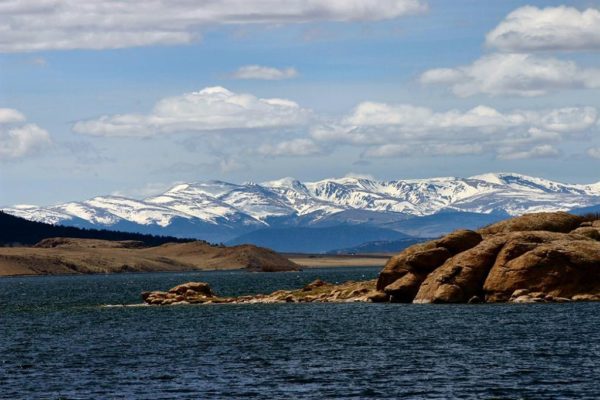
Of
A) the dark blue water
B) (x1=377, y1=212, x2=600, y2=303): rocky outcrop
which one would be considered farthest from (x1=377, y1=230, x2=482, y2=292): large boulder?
the dark blue water

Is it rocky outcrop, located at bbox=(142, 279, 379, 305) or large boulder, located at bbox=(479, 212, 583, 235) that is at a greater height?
large boulder, located at bbox=(479, 212, 583, 235)

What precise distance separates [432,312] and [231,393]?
45.3 m

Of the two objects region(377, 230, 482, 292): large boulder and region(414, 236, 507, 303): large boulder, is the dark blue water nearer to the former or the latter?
region(414, 236, 507, 303): large boulder

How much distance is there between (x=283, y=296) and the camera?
131 m

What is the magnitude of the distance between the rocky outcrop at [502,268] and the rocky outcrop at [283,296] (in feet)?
28.8

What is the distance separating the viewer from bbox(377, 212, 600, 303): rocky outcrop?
105 meters

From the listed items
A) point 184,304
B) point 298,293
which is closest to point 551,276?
point 298,293

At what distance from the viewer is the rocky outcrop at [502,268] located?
4122 inches

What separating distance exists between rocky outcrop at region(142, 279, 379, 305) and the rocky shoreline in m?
4.95

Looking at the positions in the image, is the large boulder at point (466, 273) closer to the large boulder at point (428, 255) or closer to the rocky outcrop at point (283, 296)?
the large boulder at point (428, 255)

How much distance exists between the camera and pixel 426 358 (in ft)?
225

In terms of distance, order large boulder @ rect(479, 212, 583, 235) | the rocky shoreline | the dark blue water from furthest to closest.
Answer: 1. large boulder @ rect(479, 212, 583, 235)
2. the rocky shoreline
3. the dark blue water

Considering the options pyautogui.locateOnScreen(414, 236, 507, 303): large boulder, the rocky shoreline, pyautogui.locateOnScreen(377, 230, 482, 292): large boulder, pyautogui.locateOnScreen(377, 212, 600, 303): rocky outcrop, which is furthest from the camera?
pyautogui.locateOnScreen(377, 230, 482, 292): large boulder

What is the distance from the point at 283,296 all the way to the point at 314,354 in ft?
194
